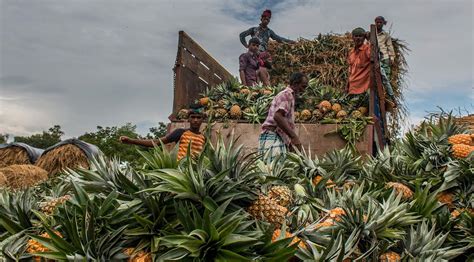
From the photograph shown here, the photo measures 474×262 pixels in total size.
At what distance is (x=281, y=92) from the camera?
612 cm

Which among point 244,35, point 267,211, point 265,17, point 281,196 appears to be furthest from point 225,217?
point 265,17

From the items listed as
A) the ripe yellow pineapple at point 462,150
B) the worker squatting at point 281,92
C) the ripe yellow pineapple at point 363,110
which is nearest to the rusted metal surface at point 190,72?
the worker squatting at point 281,92

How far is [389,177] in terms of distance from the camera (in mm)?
3518

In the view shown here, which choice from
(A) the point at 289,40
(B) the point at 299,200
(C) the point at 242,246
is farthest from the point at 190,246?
(A) the point at 289,40

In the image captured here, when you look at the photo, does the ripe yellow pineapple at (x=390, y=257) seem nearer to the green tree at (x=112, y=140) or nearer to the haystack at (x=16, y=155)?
the haystack at (x=16, y=155)

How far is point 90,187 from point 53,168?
8.26m

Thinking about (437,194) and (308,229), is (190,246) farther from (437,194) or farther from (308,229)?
(437,194)

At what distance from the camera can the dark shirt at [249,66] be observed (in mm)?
10812

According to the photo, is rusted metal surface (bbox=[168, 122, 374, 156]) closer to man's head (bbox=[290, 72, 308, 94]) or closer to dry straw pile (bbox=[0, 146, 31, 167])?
man's head (bbox=[290, 72, 308, 94])

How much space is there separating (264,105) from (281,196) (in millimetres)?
5864

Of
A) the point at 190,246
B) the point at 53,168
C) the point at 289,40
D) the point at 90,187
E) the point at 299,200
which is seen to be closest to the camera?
the point at 190,246

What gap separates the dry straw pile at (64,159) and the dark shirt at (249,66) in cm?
359

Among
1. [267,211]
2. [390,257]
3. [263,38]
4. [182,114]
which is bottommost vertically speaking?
[390,257]

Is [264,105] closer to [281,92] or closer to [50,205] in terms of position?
[281,92]
